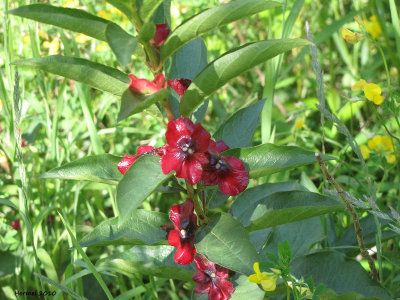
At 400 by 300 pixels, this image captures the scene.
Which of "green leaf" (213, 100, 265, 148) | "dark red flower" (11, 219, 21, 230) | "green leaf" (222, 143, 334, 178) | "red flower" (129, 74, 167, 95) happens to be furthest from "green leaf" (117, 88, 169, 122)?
"dark red flower" (11, 219, 21, 230)

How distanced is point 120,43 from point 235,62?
0.73ft

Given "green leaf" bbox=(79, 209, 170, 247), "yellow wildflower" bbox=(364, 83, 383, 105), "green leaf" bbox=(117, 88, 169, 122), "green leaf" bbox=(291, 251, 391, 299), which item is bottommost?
"green leaf" bbox=(291, 251, 391, 299)

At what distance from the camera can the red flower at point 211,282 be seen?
4.01 feet

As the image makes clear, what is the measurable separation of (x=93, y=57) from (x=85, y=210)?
80 cm

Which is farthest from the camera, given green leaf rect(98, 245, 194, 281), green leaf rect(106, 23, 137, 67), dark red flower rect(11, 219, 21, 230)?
dark red flower rect(11, 219, 21, 230)

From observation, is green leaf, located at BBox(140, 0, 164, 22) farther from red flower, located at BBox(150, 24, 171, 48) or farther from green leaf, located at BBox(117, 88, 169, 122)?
green leaf, located at BBox(117, 88, 169, 122)

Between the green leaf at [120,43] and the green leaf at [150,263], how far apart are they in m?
0.53


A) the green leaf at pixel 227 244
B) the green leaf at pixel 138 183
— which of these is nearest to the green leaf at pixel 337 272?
the green leaf at pixel 227 244

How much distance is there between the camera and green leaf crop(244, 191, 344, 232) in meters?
→ 1.06

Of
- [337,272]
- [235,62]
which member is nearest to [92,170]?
[235,62]

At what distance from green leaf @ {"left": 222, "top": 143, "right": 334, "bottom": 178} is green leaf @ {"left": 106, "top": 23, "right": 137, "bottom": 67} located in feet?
1.19

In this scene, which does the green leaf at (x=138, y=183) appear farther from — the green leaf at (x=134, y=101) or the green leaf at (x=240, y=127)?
the green leaf at (x=240, y=127)

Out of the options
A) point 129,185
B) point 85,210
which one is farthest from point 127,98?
point 85,210

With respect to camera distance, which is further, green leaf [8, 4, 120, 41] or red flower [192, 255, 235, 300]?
red flower [192, 255, 235, 300]
